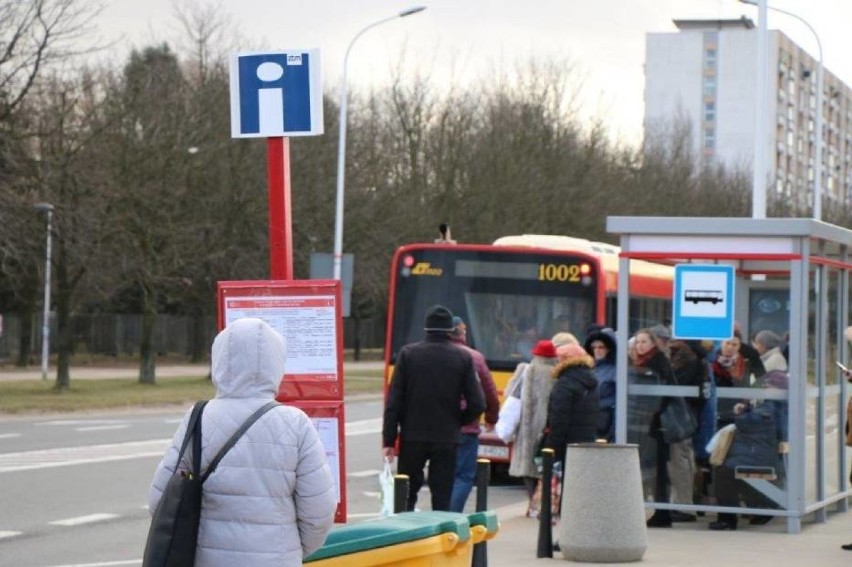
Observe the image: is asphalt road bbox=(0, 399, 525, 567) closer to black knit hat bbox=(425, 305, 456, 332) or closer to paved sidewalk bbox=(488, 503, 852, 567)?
paved sidewalk bbox=(488, 503, 852, 567)

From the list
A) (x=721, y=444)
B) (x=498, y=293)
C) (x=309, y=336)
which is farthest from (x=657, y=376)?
(x=498, y=293)

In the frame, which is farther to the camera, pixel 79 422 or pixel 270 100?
pixel 79 422

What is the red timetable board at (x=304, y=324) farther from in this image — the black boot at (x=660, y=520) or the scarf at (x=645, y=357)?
the black boot at (x=660, y=520)

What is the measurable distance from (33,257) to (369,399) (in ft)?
30.3

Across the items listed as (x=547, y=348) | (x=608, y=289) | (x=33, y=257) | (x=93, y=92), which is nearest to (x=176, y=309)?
(x=93, y=92)

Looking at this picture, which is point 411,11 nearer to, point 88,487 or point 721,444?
point 88,487

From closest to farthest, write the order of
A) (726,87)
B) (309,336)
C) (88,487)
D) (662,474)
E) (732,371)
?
(309,336), (662,474), (732,371), (88,487), (726,87)

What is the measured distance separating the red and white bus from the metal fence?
43.3 metres

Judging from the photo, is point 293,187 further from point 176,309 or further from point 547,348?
point 547,348

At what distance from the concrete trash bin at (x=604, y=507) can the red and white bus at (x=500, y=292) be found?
344 inches

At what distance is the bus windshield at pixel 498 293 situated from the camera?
21.2m

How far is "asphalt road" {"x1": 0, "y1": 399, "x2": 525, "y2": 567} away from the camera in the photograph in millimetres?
13211

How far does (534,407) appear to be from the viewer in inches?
590

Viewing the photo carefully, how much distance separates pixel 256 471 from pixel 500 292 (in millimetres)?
15905
